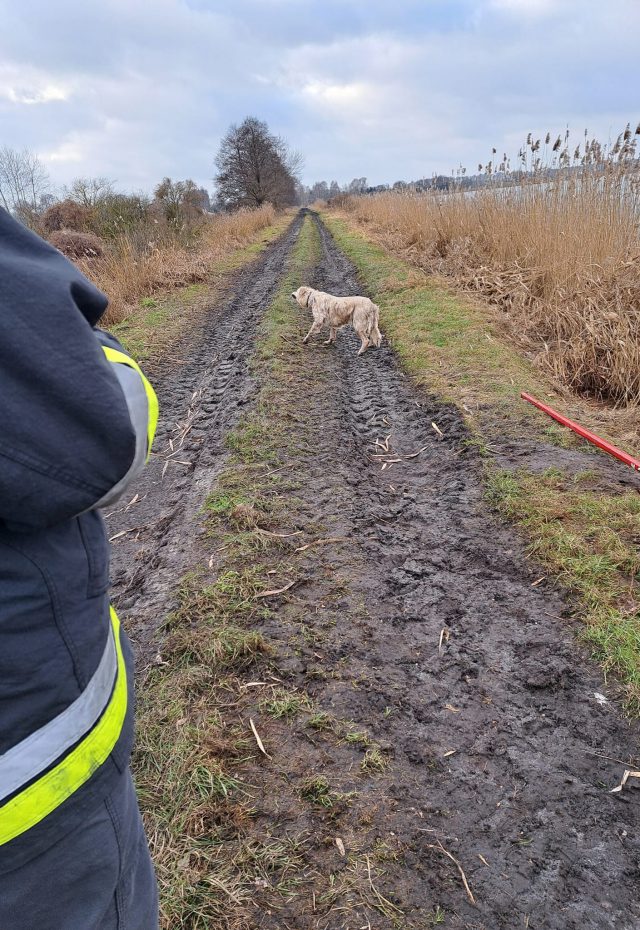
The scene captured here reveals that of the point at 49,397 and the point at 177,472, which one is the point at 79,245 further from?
the point at 49,397

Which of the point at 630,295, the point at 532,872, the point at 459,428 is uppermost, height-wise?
the point at 630,295

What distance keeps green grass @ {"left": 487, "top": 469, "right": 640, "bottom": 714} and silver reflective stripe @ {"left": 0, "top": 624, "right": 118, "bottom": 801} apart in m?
2.40

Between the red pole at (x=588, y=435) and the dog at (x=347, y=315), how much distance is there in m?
2.93

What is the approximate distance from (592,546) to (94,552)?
10.5 feet

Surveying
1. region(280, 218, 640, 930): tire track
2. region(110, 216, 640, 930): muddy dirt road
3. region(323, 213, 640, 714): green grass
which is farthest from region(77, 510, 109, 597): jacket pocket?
region(323, 213, 640, 714): green grass

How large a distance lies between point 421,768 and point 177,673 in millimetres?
1238

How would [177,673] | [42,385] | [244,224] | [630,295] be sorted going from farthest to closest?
[244,224] < [630,295] < [177,673] < [42,385]

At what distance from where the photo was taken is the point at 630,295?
6.25 m

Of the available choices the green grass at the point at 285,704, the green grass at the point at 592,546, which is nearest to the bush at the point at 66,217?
the green grass at the point at 592,546

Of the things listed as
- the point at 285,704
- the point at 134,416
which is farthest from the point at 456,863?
the point at 134,416

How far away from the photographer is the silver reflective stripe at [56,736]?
0.85m

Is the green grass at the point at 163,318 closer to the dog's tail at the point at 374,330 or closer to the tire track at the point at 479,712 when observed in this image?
the dog's tail at the point at 374,330

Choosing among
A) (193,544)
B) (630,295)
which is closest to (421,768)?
(193,544)

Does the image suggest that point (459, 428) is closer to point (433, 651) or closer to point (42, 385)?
point (433, 651)
